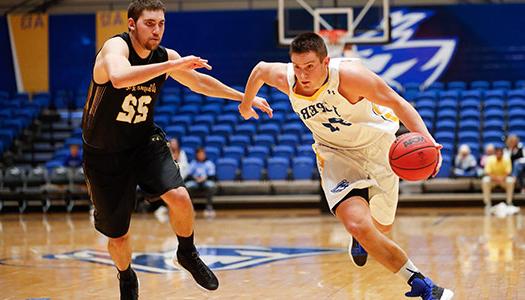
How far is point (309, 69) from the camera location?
4910 millimetres

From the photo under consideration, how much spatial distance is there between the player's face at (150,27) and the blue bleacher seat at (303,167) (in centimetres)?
1111

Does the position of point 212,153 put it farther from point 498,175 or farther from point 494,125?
point 494,125

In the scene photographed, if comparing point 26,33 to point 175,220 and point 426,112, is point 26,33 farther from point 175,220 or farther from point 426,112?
point 175,220

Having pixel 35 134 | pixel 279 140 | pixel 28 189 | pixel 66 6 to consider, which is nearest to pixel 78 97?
pixel 35 134

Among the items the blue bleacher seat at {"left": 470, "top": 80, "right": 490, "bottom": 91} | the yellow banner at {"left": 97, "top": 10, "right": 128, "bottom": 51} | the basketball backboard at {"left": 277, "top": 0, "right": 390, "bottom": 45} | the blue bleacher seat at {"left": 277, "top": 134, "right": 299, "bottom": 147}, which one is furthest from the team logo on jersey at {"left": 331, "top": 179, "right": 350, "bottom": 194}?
the yellow banner at {"left": 97, "top": 10, "right": 128, "bottom": 51}

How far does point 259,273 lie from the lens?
291 inches

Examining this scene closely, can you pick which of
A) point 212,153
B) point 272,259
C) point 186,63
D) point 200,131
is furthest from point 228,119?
point 186,63

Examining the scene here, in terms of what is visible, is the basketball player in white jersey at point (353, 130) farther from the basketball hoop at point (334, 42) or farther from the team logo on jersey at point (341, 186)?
the basketball hoop at point (334, 42)

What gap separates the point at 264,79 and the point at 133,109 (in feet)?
3.24

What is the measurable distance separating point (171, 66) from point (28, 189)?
1280 centimetres

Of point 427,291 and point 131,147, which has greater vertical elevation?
point 131,147

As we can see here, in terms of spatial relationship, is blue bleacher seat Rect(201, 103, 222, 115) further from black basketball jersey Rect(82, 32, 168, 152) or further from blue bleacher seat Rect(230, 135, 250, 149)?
black basketball jersey Rect(82, 32, 168, 152)

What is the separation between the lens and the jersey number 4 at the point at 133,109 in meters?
5.02

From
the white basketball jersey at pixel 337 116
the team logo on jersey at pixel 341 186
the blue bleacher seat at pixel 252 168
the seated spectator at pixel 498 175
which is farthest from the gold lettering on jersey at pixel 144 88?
the blue bleacher seat at pixel 252 168
